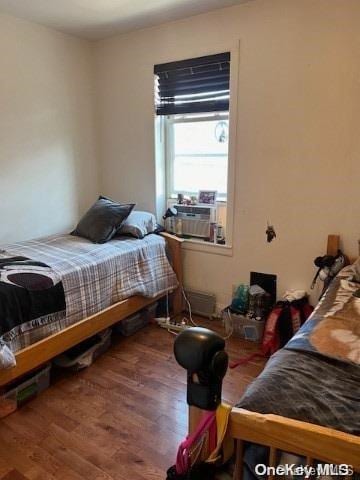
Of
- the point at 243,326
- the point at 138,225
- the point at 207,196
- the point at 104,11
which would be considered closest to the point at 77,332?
the point at 138,225

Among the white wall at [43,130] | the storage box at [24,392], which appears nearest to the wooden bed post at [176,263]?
the white wall at [43,130]

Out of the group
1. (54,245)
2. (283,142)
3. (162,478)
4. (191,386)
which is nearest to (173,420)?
(162,478)

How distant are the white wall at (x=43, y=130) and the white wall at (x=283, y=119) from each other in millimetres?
528

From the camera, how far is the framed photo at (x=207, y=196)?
9.78 feet

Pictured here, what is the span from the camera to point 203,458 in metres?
0.90

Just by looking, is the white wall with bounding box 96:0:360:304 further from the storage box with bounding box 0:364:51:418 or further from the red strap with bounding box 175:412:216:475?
the red strap with bounding box 175:412:216:475

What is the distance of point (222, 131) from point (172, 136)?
523 millimetres

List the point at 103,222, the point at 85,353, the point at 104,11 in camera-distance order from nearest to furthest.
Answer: the point at 85,353
the point at 104,11
the point at 103,222

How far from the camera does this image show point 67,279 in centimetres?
212

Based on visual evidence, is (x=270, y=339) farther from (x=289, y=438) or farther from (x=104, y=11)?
(x=104, y=11)

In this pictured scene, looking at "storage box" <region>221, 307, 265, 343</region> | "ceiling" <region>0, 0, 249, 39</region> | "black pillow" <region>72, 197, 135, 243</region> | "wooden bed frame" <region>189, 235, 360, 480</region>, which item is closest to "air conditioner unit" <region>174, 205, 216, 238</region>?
"black pillow" <region>72, 197, 135, 243</region>

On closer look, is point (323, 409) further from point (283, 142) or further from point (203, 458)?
point (283, 142)

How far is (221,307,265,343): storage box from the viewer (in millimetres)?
2625

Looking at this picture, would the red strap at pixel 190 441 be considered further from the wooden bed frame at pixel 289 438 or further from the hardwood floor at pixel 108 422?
the hardwood floor at pixel 108 422
